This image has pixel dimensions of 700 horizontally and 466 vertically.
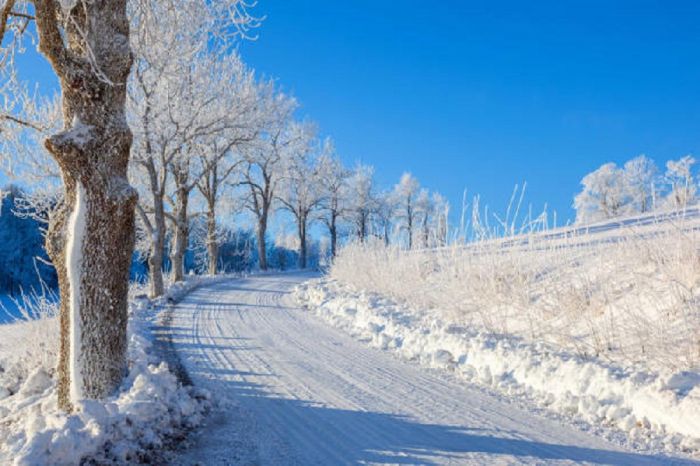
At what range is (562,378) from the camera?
446 cm

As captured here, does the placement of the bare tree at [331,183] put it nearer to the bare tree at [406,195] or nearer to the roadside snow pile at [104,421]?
the bare tree at [406,195]

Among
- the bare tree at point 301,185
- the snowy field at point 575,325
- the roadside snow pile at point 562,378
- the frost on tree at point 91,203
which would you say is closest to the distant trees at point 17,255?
the bare tree at point 301,185

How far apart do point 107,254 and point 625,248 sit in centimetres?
636

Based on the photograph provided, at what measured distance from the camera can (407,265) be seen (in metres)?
10.6

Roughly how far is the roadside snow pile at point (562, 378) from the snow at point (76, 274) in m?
3.87

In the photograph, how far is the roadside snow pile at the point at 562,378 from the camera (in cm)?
354

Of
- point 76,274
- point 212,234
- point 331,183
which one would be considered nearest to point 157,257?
point 212,234

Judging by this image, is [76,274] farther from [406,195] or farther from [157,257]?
[406,195]

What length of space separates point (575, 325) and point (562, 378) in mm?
1357

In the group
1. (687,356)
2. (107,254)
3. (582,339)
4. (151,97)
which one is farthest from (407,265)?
(151,97)

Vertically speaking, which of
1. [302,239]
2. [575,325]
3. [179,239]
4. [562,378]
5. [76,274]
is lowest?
[562,378]

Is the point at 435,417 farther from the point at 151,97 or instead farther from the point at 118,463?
the point at 151,97

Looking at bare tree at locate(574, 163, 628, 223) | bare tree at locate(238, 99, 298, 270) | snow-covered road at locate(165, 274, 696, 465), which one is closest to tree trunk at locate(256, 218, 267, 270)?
bare tree at locate(238, 99, 298, 270)

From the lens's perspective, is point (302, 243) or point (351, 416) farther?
point (302, 243)
